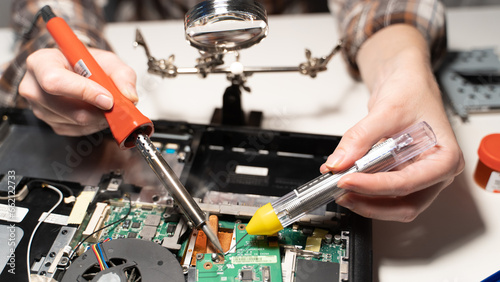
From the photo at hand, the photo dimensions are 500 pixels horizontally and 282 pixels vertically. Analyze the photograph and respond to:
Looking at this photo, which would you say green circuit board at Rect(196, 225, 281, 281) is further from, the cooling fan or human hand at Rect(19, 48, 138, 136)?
human hand at Rect(19, 48, 138, 136)

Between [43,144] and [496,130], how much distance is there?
4.62 feet

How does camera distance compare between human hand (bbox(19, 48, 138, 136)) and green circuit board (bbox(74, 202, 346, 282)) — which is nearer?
green circuit board (bbox(74, 202, 346, 282))

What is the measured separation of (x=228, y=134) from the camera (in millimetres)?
1281

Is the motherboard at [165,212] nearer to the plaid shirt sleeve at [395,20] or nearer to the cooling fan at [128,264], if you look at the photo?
the cooling fan at [128,264]

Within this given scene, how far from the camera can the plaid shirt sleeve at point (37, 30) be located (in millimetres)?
1535

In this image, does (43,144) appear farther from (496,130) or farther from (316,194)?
(496,130)

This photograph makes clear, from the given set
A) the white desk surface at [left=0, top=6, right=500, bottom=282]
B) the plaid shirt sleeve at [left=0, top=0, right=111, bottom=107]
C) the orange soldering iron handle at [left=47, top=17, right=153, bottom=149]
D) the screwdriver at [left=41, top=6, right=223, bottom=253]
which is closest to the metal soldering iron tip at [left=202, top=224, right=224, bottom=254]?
the screwdriver at [left=41, top=6, right=223, bottom=253]

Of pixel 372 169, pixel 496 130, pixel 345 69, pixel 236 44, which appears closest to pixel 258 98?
pixel 345 69

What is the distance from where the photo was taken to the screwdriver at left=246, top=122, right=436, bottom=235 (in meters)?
0.97

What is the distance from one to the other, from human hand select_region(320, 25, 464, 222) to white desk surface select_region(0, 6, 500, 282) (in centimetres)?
13

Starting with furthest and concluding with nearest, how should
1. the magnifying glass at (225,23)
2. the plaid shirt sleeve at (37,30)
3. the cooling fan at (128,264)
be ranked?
the plaid shirt sleeve at (37,30) → the magnifying glass at (225,23) → the cooling fan at (128,264)

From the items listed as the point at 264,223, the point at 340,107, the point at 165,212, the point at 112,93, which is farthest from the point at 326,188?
the point at 340,107

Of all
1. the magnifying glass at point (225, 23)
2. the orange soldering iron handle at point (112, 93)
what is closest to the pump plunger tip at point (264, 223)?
the orange soldering iron handle at point (112, 93)

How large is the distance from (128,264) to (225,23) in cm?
58
